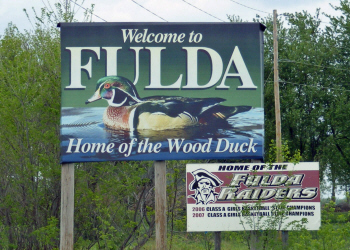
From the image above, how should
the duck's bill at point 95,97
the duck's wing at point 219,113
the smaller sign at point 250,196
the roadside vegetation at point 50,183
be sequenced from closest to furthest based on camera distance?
the smaller sign at point 250,196 → the duck's bill at point 95,97 → the duck's wing at point 219,113 → the roadside vegetation at point 50,183

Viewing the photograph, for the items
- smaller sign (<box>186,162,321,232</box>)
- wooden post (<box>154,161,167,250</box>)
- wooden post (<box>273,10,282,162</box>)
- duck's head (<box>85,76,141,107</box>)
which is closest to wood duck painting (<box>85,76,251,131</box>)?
duck's head (<box>85,76,141,107</box>)

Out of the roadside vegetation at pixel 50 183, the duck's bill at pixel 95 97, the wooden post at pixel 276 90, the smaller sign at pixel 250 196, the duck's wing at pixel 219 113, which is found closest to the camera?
the smaller sign at pixel 250 196

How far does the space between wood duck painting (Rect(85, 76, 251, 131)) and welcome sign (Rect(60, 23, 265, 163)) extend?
21 millimetres

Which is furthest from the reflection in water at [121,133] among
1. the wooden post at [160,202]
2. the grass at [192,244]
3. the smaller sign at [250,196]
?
the grass at [192,244]

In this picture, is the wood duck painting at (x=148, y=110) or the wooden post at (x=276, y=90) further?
the wooden post at (x=276, y=90)

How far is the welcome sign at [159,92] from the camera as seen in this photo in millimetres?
11711

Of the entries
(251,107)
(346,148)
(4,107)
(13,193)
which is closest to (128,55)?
(251,107)

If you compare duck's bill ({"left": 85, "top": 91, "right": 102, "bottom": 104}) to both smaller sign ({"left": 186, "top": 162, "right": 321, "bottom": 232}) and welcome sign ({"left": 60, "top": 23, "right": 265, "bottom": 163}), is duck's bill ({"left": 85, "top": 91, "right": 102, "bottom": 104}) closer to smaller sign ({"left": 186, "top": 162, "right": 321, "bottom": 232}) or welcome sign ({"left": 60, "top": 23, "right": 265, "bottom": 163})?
welcome sign ({"left": 60, "top": 23, "right": 265, "bottom": 163})

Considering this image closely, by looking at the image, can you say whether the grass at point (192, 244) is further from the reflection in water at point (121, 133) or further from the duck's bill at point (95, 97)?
the duck's bill at point (95, 97)

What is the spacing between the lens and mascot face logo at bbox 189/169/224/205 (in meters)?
11.7

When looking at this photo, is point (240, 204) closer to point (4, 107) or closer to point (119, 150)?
point (119, 150)

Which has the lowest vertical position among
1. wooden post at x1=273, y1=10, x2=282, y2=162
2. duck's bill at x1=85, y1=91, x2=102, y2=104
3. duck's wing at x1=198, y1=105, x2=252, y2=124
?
duck's wing at x1=198, y1=105, x2=252, y2=124

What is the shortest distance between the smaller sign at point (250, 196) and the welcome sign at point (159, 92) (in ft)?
1.30

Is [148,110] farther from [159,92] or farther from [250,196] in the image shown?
[250,196]
